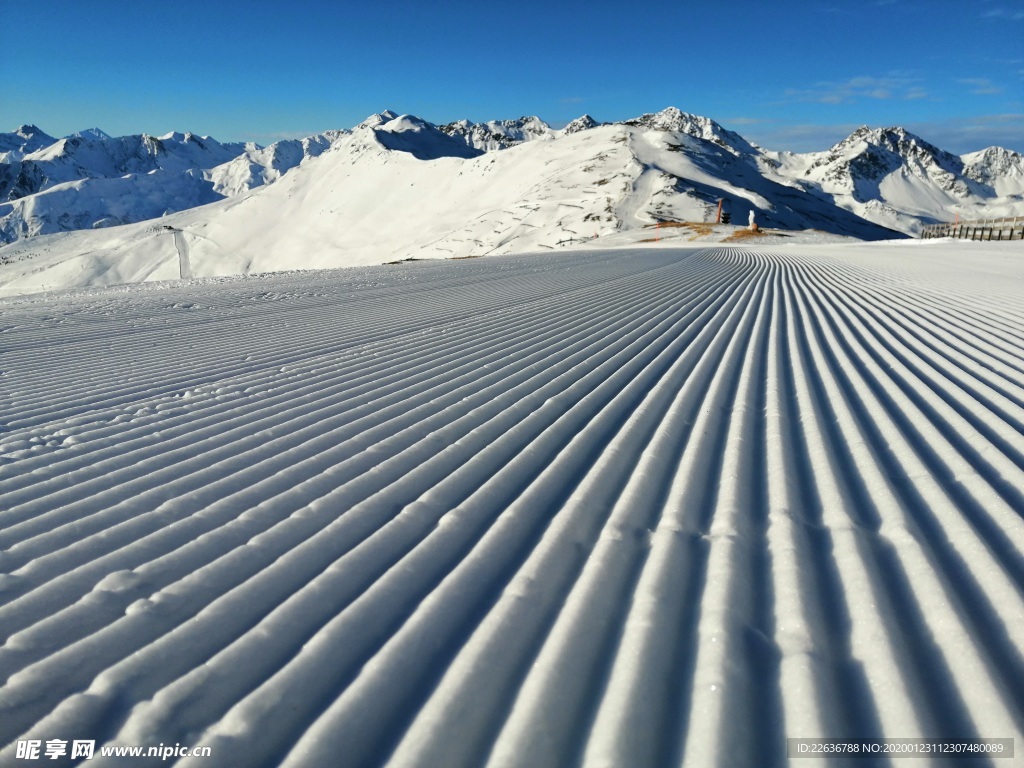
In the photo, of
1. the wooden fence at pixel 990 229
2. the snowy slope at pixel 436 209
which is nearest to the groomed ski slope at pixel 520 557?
the wooden fence at pixel 990 229

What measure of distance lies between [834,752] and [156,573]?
8.11 ft

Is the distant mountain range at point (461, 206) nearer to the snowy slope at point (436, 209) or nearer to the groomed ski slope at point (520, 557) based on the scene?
the snowy slope at point (436, 209)

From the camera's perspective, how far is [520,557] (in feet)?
8.63

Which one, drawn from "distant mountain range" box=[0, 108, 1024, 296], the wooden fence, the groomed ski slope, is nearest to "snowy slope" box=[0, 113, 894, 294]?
"distant mountain range" box=[0, 108, 1024, 296]

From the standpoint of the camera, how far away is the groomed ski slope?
1778 mm

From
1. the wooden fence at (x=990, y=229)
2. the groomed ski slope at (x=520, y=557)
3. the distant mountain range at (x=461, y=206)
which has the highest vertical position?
the distant mountain range at (x=461, y=206)

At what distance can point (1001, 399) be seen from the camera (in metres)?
4.38

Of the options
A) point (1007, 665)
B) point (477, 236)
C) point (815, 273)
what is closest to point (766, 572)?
point (1007, 665)

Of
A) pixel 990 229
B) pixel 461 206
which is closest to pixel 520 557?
pixel 990 229

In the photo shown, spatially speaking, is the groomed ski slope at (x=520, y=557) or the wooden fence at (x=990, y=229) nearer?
the groomed ski slope at (x=520, y=557)

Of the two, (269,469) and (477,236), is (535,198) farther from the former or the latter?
(269,469)

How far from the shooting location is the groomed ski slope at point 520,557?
178 centimetres

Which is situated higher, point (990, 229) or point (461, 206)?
point (461, 206)

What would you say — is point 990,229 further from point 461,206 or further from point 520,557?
point 461,206
